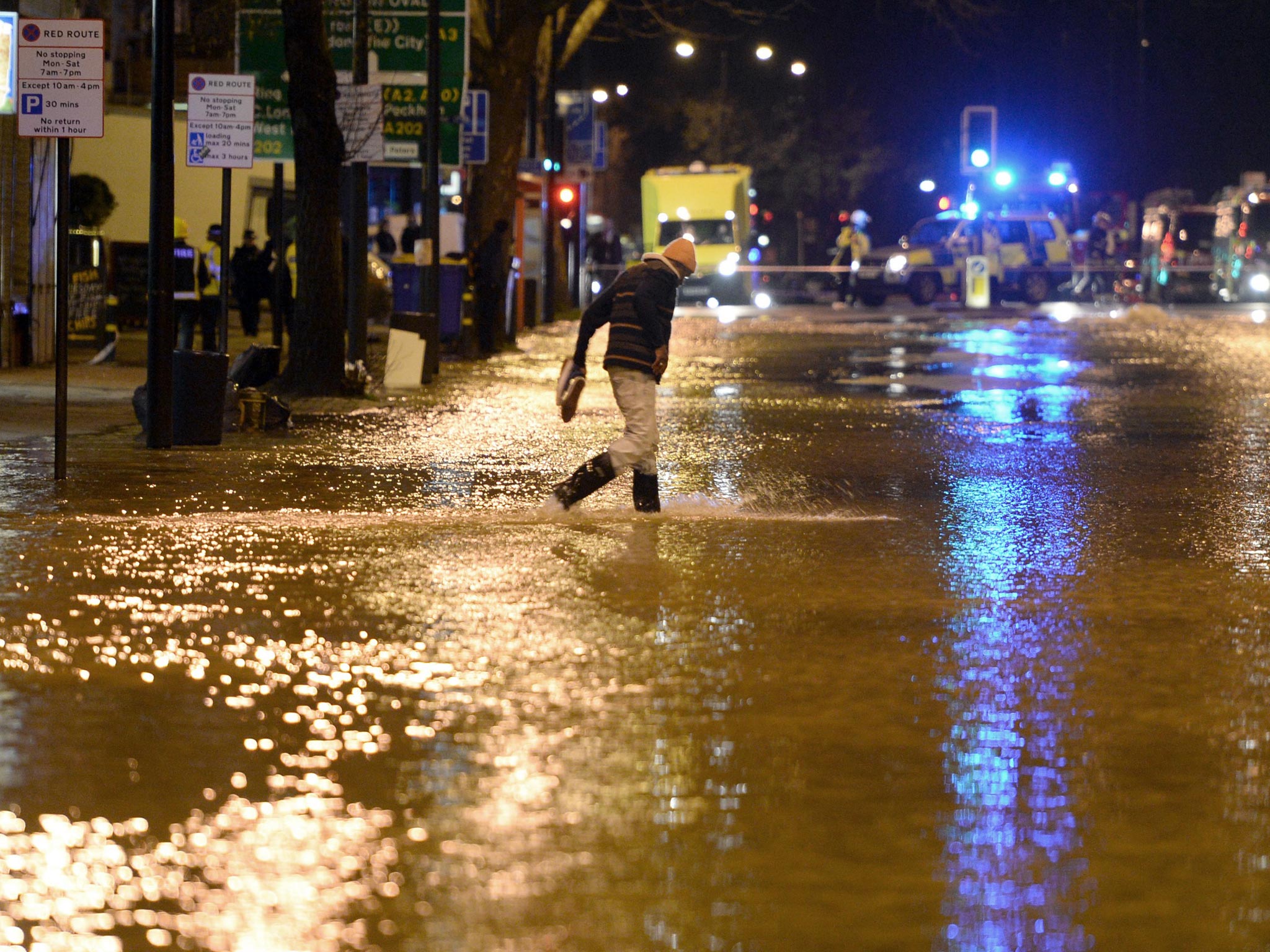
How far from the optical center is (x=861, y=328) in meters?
37.2

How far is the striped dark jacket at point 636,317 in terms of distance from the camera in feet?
37.0

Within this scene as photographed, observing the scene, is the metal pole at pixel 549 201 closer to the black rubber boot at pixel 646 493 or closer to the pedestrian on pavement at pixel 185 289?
the pedestrian on pavement at pixel 185 289

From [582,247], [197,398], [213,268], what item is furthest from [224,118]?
[582,247]

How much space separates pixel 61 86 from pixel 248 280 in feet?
58.2

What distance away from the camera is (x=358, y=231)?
22000 mm

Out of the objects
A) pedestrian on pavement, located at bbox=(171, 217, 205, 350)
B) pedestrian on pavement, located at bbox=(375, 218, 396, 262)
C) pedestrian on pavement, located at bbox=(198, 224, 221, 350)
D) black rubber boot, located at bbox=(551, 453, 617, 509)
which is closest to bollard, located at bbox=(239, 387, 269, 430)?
black rubber boot, located at bbox=(551, 453, 617, 509)

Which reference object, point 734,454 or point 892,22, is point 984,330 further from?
point 892,22

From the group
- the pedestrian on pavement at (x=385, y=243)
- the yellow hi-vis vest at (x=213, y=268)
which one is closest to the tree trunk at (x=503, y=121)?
the yellow hi-vis vest at (x=213, y=268)

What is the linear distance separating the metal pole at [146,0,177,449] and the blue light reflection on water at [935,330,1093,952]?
5822 mm

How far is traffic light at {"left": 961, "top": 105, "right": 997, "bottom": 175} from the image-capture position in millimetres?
47469

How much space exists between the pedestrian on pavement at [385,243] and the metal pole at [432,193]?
16.7 metres

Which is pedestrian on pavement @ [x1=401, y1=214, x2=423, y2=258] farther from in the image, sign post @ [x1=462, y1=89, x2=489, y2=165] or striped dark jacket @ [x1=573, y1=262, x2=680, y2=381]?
striped dark jacket @ [x1=573, y1=262, x2=680, y2=381]

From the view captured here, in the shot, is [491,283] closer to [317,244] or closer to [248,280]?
[248,280]

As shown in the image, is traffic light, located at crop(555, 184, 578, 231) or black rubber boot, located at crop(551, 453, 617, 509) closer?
black rubber boot, located at crop(551, 453, 617, 509)
